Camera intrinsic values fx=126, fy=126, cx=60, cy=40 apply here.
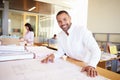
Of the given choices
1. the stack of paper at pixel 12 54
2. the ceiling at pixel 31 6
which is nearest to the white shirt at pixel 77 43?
the stack of paper at pixel 12 54

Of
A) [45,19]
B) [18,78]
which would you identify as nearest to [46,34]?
[45,19]

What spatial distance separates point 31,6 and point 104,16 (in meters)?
3.66

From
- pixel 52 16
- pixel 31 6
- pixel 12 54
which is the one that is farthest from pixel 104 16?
pixel 12 54

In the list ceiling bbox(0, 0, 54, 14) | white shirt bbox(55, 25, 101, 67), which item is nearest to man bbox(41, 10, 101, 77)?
white shirt bbox(55, 25, 101, 67)

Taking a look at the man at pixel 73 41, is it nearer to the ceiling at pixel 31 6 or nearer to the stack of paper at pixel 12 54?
the stack of paper at pixel 12 54

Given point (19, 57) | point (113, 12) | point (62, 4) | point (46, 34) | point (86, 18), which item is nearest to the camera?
point (19, 57)

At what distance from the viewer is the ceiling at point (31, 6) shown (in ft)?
19.1

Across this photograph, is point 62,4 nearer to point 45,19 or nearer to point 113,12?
point 45,19

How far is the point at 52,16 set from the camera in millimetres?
6691

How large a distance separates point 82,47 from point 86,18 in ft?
14.8

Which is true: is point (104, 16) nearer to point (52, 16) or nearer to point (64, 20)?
point (52, 16)

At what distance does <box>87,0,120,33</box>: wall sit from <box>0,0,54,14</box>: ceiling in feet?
7.08

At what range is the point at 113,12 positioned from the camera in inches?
169

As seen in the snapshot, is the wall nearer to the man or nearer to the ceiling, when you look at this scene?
the ceiling
